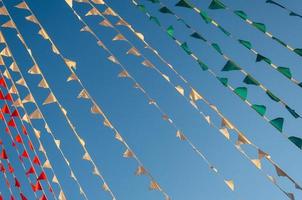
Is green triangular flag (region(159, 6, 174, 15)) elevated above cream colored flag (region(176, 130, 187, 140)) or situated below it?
above

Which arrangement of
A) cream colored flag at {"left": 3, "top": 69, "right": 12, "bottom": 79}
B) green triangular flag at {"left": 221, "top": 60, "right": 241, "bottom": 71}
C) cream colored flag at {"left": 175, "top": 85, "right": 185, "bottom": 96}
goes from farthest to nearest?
cream colored flag at {"left": 3, "top": 69, "right": 12, "bottom": 79} < cream colored flag at {"left": 175, "top": 85, "right": 185, "bottom": 96} < green triangular flag at {"left": 221, "top": 60, "right": 241, "bottom": 71}

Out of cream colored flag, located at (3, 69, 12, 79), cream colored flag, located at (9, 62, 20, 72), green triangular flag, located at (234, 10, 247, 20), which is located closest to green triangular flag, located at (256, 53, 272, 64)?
green triangular flag, located at (234, 10, 247, 20)

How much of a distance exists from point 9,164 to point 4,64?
2233mm

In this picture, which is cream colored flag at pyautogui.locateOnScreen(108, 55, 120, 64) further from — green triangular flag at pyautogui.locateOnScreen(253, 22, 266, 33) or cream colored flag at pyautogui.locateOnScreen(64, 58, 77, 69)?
green triangular flag at pyautogui.locateOnScreen(253, 22, 266, 33)

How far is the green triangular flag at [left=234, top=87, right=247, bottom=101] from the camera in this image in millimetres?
5362

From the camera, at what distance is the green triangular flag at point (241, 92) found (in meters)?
5.36

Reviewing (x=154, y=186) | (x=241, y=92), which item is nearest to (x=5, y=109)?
(x=154, y=186)

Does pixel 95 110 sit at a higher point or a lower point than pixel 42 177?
higher

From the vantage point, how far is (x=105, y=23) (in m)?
6.57

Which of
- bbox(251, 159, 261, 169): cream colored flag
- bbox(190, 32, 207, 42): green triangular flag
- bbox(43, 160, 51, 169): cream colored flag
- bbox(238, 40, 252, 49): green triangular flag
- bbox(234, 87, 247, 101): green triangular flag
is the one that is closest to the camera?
bbox(238, 40, 252, 49): green triangular flag

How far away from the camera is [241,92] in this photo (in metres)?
5.40

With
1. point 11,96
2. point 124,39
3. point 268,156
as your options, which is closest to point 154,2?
point 124,39

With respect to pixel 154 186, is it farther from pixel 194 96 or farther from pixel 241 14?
pixel 241 14

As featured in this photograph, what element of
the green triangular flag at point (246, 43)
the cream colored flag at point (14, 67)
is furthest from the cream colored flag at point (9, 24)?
the green triangular flag at point (246, 43)
